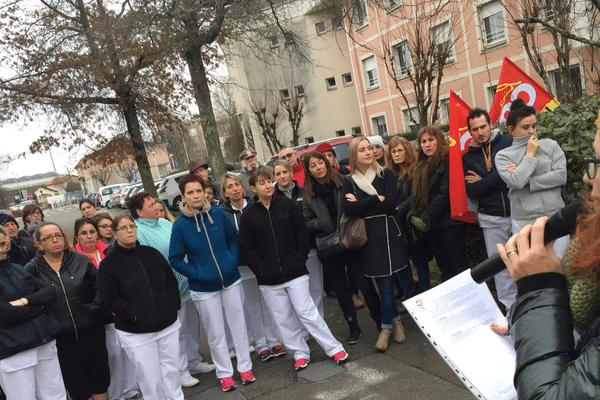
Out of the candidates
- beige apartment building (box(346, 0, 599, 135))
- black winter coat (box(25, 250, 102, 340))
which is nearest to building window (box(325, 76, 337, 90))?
beige apartment building (box(346, 0, 599, 135))

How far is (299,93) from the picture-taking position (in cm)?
3250

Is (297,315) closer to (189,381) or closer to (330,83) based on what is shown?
(189,381)

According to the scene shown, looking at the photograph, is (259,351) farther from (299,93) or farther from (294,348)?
(299,93)

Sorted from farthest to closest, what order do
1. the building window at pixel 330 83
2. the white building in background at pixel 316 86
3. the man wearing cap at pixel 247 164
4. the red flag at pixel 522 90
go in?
the building window at pixel 330 83
the white building in background at pixel 316 86
the man wearing cap at pixel 247 164
the red flag at pixel 522 90

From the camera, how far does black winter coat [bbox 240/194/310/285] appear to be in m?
4.71

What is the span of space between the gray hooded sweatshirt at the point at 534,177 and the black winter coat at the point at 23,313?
4062mm

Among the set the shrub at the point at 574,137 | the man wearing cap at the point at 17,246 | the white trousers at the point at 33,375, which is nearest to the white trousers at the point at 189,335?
the white trousers at the point at 33,375

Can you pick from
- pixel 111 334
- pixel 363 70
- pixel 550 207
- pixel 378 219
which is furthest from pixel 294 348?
pixel 363 70

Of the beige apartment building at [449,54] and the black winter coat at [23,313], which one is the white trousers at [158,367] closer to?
the black winter coat at [23,313]

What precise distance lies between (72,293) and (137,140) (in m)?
13.5

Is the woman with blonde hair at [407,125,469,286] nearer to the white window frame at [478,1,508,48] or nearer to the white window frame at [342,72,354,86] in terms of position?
the white window frame at [478,1,508,48]

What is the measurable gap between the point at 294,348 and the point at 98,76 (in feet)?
42.2

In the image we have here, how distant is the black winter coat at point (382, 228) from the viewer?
476cm

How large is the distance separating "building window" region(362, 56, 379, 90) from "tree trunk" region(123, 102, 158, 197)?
52.6 ft
